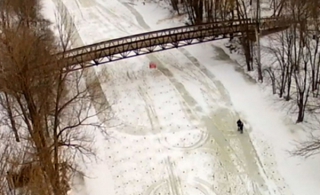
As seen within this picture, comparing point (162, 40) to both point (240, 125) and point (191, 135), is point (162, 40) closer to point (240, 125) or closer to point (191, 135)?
point (191, 135)

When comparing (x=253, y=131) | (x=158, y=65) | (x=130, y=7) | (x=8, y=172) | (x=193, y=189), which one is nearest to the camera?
(x=8, y=172)

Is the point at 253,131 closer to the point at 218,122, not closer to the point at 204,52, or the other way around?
the point at 218,122

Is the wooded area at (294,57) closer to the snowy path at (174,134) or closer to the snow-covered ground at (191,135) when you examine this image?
Result: the snow-covered ground at (191,135)

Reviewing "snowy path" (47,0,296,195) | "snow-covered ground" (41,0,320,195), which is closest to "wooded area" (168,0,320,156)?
"snow-covered ground" (41,0,320,195)

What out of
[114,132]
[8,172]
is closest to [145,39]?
[114,132]

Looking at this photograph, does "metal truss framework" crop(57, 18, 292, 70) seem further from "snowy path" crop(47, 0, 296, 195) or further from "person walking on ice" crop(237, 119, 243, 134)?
"person walking on ice" crop(237, 119, 243, 134)
